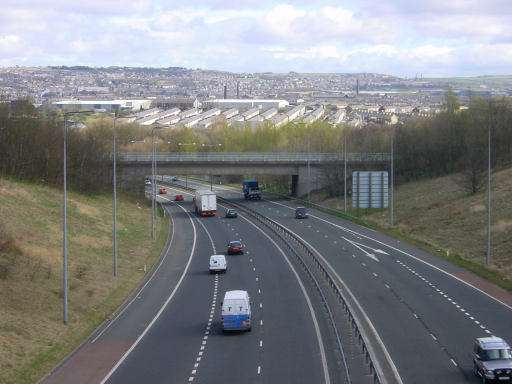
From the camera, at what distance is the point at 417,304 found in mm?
31219

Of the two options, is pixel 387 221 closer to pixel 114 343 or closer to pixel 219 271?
pixel 219 271

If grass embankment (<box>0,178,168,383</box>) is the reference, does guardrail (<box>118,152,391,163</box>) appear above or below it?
above

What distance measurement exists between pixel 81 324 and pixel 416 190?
189ft

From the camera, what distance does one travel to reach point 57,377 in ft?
72.4

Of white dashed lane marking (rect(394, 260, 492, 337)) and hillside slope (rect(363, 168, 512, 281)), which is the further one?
hillside slope (rect(363, 168, 512, 281))

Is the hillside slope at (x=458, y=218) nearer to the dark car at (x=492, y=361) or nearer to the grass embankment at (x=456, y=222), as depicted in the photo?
the grass embankment at (x=456, y=222)

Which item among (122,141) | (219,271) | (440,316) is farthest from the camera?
(122,141)

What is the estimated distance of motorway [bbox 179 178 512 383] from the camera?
73.5 ft

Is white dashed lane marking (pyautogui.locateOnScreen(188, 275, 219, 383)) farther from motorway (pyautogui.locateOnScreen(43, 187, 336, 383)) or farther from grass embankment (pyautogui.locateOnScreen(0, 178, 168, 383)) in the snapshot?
grass embankment (pyautogui.locateOnScreen(0, 178, 168, 383))

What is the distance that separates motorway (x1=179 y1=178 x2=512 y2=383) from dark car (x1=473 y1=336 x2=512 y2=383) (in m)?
0.61

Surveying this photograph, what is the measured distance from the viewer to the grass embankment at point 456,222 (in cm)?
4315

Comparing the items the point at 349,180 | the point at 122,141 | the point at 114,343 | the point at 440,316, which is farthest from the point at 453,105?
the point at 114,343

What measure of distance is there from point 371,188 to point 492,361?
135 ft

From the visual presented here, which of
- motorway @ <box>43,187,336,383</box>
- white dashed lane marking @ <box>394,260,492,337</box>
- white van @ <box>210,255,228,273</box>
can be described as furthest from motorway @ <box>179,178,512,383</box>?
white van @ <box>210,255,228,273</box>
